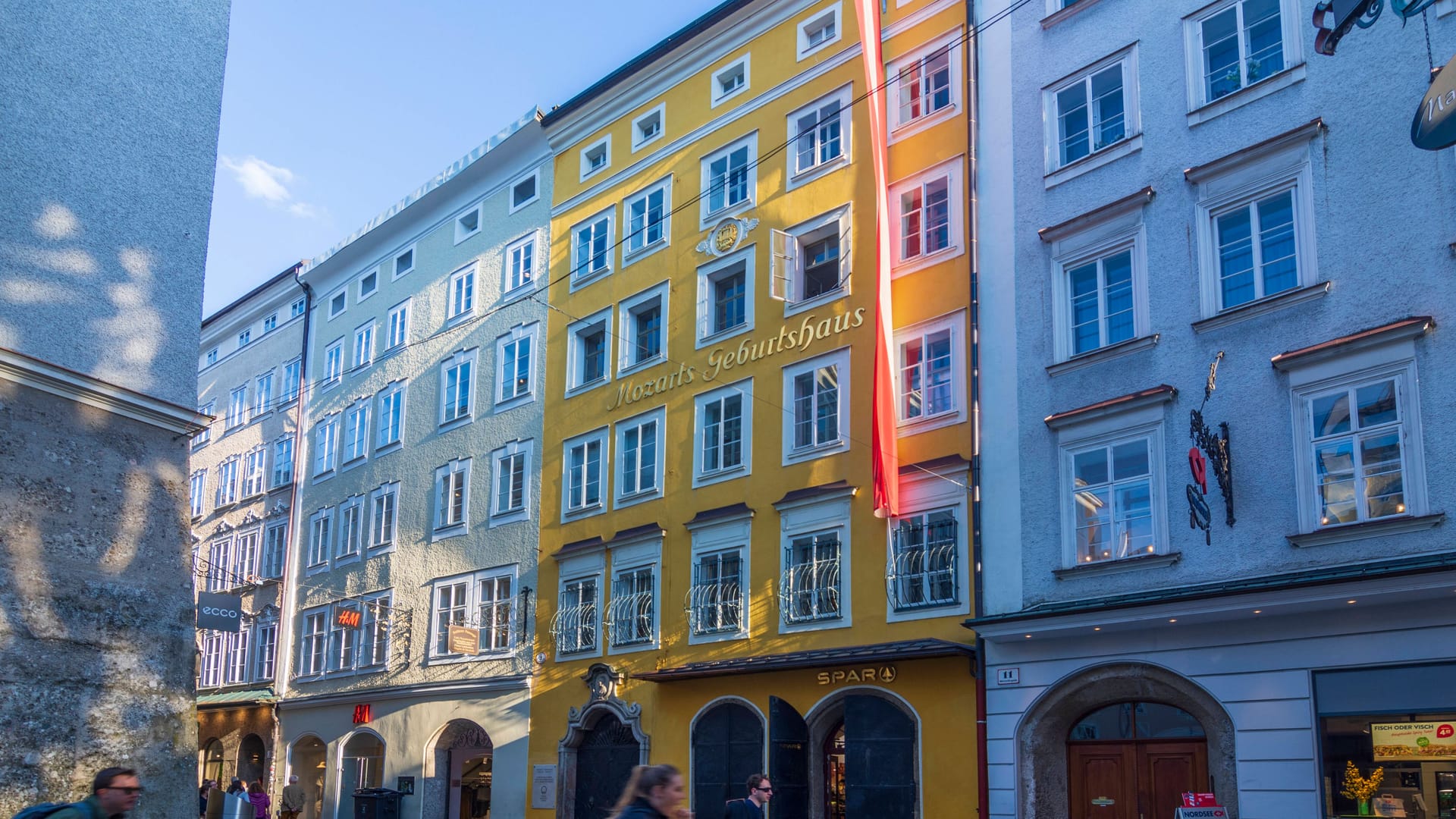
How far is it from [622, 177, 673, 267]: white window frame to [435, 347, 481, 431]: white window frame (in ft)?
18.8

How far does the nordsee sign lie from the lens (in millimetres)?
11734

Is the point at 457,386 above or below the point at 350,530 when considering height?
above

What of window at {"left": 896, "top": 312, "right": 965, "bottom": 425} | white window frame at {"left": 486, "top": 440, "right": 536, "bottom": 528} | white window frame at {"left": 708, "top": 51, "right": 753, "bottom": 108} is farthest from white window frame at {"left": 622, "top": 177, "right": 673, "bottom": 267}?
window at {"left": 896, "top": 312, "right": 965, "bottom": 425}

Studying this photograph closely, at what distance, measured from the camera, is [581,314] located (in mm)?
29172

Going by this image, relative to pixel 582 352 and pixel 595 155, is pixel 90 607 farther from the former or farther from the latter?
pixel 595 155

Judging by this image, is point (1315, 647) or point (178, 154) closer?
point (1315, 647)

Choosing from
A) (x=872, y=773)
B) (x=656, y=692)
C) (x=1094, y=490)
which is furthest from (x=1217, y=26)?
(x=656, y=692)

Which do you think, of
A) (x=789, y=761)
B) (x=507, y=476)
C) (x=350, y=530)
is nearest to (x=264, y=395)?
(x=350, y=530)

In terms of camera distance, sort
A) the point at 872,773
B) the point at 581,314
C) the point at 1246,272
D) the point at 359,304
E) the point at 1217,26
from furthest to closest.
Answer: the point at 359,304 → the point at 581,314 → the point at 872,773 → the point at 1217,26 → the point at 1246,272

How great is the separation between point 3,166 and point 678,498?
39.8 feet

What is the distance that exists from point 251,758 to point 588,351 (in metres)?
17.0

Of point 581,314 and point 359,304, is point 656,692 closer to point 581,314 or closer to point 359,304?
point 581,314

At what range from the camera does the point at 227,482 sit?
42.9 metres

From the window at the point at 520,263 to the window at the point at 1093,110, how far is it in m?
13.9
